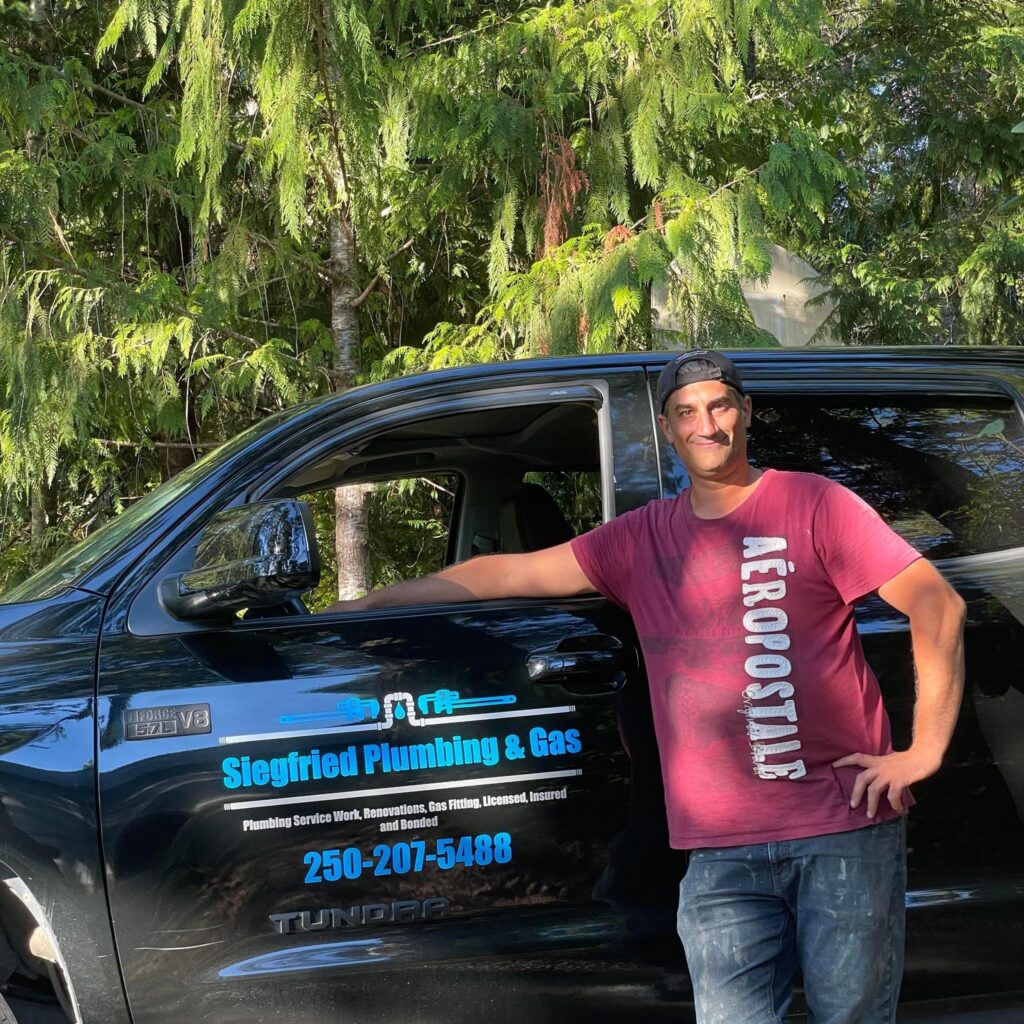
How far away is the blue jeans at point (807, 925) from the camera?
2111mm

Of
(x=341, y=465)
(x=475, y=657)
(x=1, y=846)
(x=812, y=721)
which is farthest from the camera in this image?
(x=341, y=465)

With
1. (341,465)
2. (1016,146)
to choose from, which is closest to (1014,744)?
(341,465)

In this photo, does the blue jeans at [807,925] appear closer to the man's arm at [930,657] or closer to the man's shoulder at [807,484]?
the man's arm at [930,657]

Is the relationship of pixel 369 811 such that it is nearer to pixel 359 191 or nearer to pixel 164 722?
pixel 164 722

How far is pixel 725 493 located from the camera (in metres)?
2.33

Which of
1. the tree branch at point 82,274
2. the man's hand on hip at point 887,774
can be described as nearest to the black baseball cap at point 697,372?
the man's hand on hip at point 887,774

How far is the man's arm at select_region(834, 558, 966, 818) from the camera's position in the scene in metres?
2.18

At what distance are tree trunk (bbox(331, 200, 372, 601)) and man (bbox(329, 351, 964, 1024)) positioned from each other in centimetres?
429

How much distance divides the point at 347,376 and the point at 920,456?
426 cm

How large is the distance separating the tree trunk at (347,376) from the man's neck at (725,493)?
4.22m

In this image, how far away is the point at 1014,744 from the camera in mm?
2783

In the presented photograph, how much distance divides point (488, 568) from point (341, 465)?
116 centimetres

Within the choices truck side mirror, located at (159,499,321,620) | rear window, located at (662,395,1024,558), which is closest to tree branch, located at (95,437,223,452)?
truck side mirror, located at (159,499,321,620)

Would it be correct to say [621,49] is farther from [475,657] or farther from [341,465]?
[475,657]
